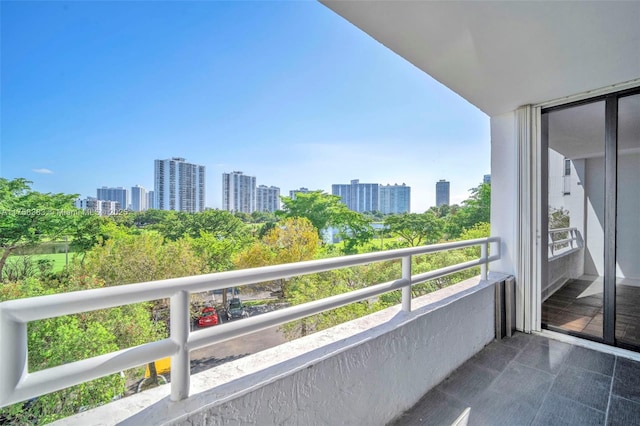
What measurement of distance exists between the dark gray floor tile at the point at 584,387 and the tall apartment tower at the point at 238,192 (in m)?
25.2

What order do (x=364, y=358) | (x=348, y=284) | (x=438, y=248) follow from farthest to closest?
(x=348, y=284) < (x=438, y=248) < (x=364, y=358)

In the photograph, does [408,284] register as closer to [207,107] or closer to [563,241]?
[563,241]

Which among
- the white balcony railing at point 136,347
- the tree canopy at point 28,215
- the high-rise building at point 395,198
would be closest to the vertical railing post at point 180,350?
the white balcony railing at point 136,347

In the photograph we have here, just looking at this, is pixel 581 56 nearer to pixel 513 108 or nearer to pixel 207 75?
pixel 513 108

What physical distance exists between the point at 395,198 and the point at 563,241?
25.3 m

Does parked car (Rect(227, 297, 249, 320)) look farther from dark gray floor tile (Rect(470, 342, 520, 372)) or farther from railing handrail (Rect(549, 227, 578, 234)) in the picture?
railing handrail (Rect(549, 227, 578, 234))

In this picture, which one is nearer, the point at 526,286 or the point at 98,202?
the point at 526,286

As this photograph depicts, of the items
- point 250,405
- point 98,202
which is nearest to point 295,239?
point 98,202

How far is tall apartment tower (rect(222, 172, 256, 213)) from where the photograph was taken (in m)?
25.9

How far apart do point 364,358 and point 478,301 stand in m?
1.46

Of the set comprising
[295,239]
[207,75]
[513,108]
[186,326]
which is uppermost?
[207,75]

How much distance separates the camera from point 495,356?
2281 mm

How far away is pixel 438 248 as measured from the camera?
2010mm

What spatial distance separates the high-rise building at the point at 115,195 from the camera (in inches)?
832
